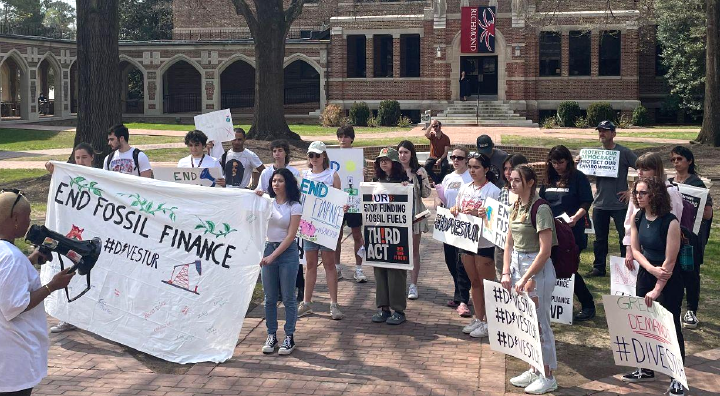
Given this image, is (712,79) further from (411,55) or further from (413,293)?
(411,55)

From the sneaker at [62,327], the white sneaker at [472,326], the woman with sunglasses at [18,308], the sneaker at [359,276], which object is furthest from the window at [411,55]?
the woman with sunglasses at [18,308]

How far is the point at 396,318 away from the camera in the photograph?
8531 mm

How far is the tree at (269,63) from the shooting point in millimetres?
27594

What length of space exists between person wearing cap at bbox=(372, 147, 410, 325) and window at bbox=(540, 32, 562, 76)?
33253 millimetres

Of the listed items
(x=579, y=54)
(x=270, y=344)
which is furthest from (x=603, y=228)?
(x=579, y=54)

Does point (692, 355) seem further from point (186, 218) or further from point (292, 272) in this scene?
point (186, 218)

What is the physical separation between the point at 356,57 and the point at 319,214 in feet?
114

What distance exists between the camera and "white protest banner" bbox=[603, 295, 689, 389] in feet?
21.0

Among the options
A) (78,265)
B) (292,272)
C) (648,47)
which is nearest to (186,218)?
(292,272)

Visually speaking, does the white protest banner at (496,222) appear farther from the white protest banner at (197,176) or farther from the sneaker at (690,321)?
the white protest banner at (197,176)

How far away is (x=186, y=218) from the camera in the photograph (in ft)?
25.3

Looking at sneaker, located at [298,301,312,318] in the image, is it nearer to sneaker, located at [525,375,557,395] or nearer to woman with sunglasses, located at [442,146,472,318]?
woman with sunglasses, located at [442,146,472,318]

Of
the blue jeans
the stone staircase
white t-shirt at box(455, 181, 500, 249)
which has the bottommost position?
the blue jeans

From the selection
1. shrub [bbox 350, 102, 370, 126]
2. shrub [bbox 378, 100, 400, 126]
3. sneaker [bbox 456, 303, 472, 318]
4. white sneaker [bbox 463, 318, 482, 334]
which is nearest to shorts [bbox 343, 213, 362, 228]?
sneaker [bbox 456, 303, 472, 318]
